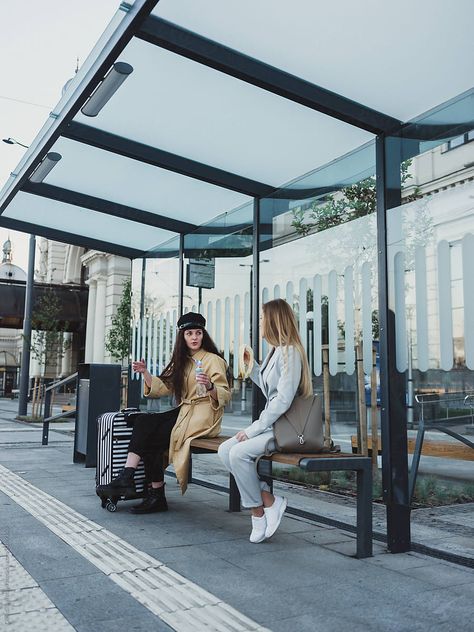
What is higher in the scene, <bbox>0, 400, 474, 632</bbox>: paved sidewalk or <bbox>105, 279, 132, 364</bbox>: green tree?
<bbox>105, 279, 132, 364</bbox>: green tree

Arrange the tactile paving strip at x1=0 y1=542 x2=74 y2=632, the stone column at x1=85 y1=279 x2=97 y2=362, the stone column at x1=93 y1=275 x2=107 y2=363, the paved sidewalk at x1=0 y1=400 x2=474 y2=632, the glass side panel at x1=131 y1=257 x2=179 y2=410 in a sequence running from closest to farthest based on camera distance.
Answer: the tactile paving strip at x1=0 y1=542 x2=74 y2=632, the paved sidewalk at x1=0 y1=400 x2=474 y2=632, the glass side panel at x1=131 y1=257 x2=179 y2=410, the stone column at x1=93 y1=275 x2=107 y2=363, the stone column at x1=85 y1=279 x2=97 y2=362

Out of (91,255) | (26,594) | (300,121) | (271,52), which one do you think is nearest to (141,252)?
(300,121)

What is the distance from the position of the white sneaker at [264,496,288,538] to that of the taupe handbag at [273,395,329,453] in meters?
0.39

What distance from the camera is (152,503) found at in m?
5.05

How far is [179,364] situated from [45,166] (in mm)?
2337

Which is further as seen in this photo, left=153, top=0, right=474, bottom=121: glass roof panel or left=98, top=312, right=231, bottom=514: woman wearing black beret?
left=98, top=312, right=231, bottom=514: woman wearing black beret

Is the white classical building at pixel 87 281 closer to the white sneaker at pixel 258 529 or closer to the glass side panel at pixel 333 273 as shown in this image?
the glass side panel at pixel 333 273

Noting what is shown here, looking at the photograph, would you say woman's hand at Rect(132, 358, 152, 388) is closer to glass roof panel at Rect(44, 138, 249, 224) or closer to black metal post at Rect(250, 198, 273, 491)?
black metal post at Rect(250, 198, 273, 491)

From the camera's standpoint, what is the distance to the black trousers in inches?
197

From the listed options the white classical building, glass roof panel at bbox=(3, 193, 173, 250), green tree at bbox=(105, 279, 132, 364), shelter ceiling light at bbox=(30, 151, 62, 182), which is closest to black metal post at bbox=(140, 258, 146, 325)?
glass roof panel at bbox=(3, 193, 173, 250)

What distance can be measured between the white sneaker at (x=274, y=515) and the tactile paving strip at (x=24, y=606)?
→ 155 centimetres

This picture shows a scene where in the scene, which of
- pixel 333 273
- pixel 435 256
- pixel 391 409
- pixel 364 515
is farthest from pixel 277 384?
pixel 435 256

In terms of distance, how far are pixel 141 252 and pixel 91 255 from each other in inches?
787

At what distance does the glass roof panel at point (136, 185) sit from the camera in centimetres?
582
